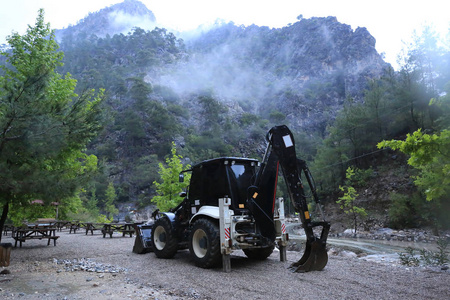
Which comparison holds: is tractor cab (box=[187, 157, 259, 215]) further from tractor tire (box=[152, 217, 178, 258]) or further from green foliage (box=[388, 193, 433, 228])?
green foliage (box=[388, 193, 433, 228])

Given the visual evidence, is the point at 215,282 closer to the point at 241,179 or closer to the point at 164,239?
the point at 241,179

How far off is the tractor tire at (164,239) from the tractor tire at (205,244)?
3.61ft

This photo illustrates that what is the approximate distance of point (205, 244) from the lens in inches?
282

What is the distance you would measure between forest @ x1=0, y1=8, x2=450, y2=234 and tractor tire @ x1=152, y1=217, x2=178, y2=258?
2353 mm

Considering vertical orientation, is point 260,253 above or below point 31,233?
below

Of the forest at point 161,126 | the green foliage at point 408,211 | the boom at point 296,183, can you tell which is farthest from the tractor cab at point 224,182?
the green foliage at point 408,211

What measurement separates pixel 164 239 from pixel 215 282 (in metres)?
3.40

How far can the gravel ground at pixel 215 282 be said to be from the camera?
4.83 meters

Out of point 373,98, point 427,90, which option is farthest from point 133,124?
point 427,90

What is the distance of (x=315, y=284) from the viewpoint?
5.37m

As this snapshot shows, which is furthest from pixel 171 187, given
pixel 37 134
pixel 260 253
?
pixel 37 134

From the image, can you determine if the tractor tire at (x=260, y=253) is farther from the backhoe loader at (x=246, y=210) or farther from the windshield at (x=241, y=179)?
the windshield at (x=241, y=179)

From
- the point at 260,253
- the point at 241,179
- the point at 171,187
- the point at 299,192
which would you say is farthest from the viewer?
the point at 171,187

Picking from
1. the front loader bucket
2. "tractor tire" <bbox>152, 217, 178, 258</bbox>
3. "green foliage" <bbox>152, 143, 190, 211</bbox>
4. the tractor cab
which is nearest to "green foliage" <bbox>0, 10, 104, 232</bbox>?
"tractor tire" <bbox>152, 217, 178, 258</bbox>
